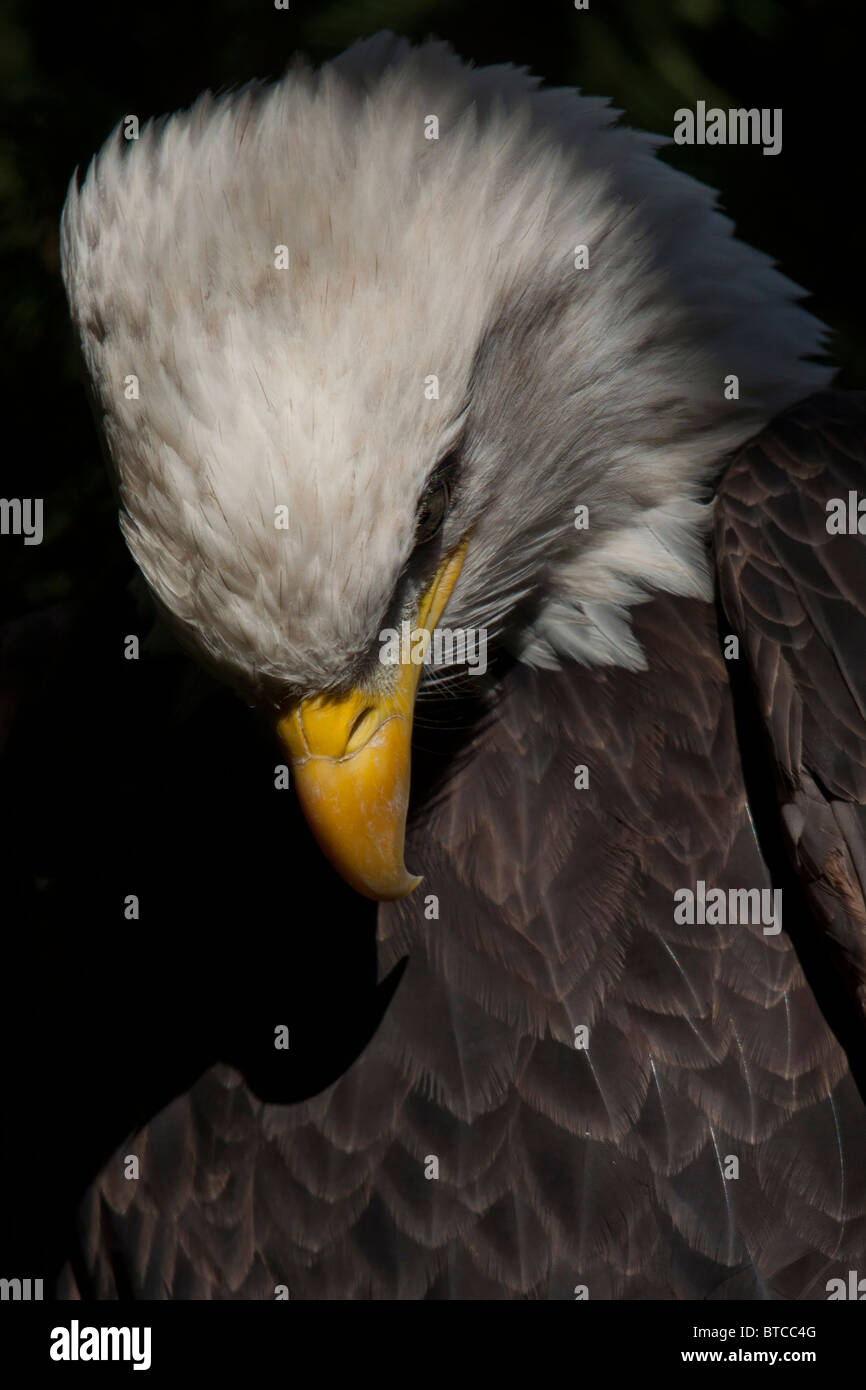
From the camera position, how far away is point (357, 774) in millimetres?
2109

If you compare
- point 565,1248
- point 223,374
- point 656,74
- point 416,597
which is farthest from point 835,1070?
point 656,74

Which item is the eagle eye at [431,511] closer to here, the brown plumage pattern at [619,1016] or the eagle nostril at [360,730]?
the eagle nostril at [360,730]

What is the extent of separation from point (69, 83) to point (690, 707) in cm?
255

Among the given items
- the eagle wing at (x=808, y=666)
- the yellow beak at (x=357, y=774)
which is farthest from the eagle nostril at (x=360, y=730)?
the eagle wing at (x=808, y=666)

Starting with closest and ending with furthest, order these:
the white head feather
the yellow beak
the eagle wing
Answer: the white head feather
the yellow beak
the eagle wing

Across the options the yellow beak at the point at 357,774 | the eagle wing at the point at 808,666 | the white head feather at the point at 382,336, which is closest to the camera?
the white head feather at the point at 382,336

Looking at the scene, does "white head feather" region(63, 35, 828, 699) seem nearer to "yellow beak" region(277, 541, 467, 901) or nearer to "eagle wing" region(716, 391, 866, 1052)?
"yellow beak" region(277, 541, 467, 901)

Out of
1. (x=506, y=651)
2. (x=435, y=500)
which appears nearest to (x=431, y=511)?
(x=435, y=500)

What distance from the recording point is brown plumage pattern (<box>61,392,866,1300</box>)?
2338 mm

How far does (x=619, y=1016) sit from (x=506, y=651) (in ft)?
2.42

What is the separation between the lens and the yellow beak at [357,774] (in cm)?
210

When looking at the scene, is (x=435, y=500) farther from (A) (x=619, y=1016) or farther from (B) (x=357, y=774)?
(A) (x=619, y=1016)

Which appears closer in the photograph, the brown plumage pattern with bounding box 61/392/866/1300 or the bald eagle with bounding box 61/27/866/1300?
the bald eagle with bounding box 61/27/866/1300

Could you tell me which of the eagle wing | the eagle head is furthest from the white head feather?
the eagle wing
